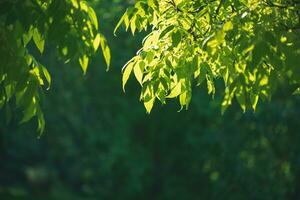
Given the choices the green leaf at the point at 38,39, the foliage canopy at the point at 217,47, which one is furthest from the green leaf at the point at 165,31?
the green leaf at the point at 38,39

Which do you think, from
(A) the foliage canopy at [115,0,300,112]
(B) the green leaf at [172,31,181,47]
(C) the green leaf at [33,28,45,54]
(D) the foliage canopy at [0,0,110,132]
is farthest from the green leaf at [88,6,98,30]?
(B) the green leaf at [172,31,181,47]

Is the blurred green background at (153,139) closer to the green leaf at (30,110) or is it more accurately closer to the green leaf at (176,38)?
the green leaf at (176,38)

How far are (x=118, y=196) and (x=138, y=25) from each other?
13.2 meters

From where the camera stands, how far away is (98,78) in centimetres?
1670

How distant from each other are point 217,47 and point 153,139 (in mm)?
13304

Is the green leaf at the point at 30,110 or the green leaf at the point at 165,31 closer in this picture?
the green leaf at the point at 165,31

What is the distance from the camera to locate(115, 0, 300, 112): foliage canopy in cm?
320

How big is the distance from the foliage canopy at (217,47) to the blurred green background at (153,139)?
10777 millimetres

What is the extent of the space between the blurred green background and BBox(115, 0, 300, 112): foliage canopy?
35.4 ft

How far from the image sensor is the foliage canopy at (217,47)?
320cm

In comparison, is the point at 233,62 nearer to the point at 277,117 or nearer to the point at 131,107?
the point at 277,117

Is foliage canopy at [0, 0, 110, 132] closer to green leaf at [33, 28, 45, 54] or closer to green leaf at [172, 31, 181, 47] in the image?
green leaf at [33, 28, 45, 54]

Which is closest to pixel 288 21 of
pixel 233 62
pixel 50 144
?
pixel 233 62

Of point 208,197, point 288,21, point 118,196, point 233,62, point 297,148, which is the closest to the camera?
point 288,21
